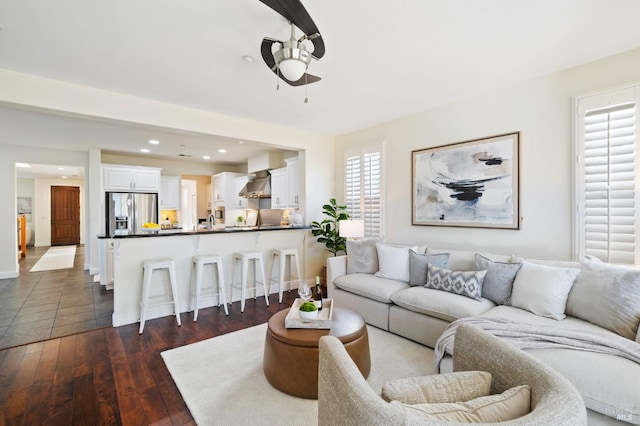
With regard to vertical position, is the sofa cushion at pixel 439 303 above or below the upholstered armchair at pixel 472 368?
below

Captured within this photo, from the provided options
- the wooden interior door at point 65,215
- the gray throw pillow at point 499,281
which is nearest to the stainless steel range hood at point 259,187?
the gray throw pillow at point 499,281

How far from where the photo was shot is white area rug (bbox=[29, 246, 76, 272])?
22.5ft

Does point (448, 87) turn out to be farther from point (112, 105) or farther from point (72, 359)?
point (72, 359)

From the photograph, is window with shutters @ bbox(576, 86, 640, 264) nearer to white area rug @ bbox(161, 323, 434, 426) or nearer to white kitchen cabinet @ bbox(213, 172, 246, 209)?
white area rug @ bbox(161, 323, 434, 426)

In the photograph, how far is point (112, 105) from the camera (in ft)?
10.9

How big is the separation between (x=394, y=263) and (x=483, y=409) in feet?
9.09

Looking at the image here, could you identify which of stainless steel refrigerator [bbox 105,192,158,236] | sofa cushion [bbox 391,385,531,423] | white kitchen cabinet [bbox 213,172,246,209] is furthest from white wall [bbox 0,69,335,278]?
sofa cushion [bbox 391,385,531,423]

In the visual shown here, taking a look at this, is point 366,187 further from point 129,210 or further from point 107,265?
point 129,210

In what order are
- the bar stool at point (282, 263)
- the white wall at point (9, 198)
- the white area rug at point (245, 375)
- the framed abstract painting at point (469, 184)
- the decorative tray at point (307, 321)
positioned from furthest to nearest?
1. the white wall at point (9, 198)
2. the bar stool at point (282, 263)
3. the framed abstract painting at point (469, 184)
4. the decorative tray at point (307, 321)
5. the white area rug at point (245, 375)

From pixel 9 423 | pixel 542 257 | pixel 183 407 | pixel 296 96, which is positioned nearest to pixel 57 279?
pixel 9 423

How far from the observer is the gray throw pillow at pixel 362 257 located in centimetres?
390

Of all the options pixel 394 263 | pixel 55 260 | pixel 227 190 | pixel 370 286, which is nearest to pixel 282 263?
pixel 370 286

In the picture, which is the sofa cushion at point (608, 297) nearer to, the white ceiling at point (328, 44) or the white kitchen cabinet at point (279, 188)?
the white ceiling at point (328, 44)

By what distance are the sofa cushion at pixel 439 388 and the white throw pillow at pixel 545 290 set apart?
1.73 meters
